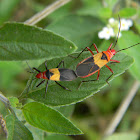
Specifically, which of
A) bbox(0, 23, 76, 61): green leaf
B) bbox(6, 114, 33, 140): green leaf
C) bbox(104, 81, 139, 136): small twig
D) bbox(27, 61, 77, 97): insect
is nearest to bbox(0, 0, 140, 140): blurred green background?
bbox(104, 81, 139, 136): small twig

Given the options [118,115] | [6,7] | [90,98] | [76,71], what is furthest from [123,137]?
[6,7]

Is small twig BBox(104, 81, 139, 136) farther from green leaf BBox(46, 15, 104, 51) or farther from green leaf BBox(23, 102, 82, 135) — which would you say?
green leaf BBox(23, 102, 82, 135)

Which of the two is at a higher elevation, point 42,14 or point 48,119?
point 42,14

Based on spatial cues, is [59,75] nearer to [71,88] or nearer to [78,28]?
[71,88]

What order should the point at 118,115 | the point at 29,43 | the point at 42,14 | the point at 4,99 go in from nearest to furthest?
the point at 29,43, the point at 4,99, the point at 42,14, the point at 118,115

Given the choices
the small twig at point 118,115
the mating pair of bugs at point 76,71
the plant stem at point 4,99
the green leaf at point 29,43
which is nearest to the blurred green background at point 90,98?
the small twig at point 118,115

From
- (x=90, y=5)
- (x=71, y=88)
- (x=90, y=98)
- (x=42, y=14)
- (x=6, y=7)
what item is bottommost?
(x=90, y=98)
